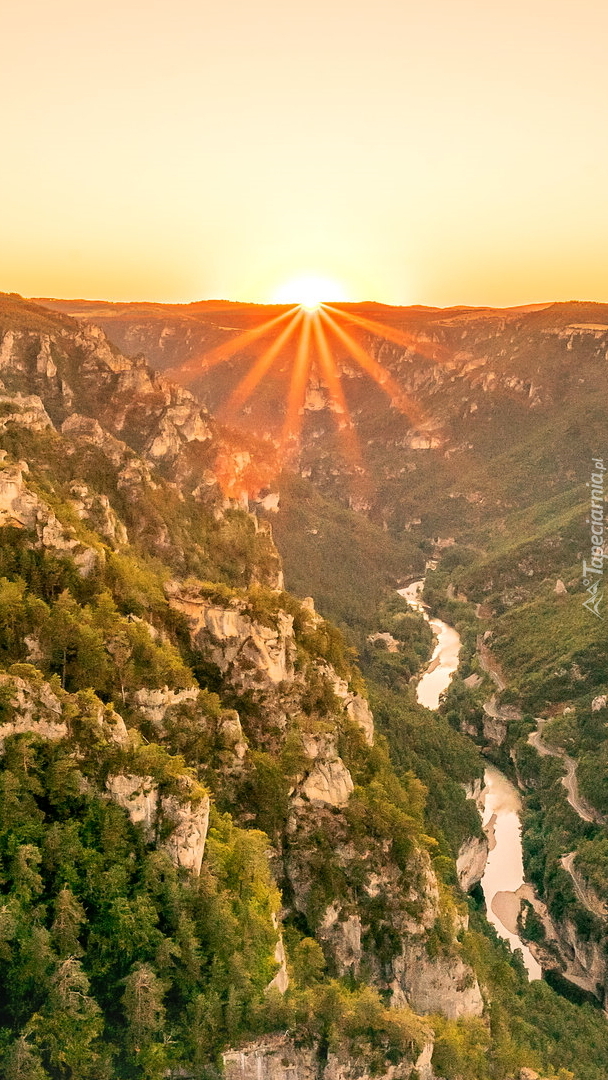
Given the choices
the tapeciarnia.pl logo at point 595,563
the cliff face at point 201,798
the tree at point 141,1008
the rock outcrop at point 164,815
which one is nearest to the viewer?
the tree at point 141,1008

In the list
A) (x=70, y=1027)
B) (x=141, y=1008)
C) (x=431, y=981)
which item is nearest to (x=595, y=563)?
(x=431, y=981)

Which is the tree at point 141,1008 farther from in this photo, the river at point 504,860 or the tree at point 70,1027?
the river at point 504,860

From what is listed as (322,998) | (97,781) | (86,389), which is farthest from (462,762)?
(86,389)

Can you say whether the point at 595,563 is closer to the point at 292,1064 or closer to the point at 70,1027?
the point at 292,1064

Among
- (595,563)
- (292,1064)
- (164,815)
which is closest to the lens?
(292,1064)

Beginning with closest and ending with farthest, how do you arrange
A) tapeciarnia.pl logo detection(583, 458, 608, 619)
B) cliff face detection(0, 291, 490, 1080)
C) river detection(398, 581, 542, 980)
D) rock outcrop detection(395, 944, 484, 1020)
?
cliff face detection(0, 291, 490, 1080)
rock outcrop detection(395, 944, 484, 1020)
river detection(398, 581, 542, 980)
tapeciarnia.pl logo detection(583, 458, 608, 619)

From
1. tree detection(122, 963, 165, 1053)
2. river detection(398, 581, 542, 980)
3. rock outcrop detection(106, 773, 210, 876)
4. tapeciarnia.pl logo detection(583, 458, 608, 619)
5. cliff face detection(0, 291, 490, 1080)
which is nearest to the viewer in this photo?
tree detection(122, 963, 165, 1053)

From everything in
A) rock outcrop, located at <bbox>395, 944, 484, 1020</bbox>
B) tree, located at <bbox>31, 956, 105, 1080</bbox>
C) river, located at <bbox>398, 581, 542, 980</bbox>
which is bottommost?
river, located at <bbox>398, 581, 542, 980</bbox>

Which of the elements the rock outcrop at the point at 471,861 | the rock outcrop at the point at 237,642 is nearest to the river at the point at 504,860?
the rock outcrop at the point at 471,861

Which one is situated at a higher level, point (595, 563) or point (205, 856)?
point (205, 856)

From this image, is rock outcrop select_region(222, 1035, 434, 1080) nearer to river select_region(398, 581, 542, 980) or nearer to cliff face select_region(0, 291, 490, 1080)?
cliff face select_region(0, 291, 490, 1080)

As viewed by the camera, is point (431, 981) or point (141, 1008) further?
point (431, 981)

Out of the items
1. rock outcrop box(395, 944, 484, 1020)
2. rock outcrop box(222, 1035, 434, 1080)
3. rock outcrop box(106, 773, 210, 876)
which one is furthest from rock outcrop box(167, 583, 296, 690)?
rock outcrop box(222, 1035, 434, 1080)
